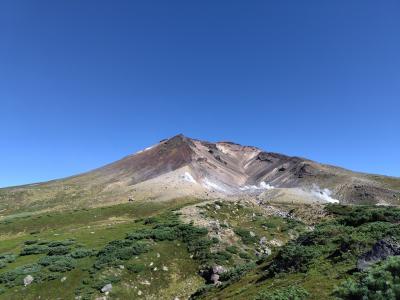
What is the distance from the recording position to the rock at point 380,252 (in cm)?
1727

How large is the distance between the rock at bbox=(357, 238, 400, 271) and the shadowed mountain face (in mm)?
85522

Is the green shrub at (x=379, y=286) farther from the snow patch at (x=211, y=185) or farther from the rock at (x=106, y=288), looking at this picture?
the snow patch at (x=211, y=185)

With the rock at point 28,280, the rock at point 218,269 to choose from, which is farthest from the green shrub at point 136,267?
the rock at point 28,280

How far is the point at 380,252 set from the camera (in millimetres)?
17516

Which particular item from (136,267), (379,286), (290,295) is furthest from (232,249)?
(379,286)

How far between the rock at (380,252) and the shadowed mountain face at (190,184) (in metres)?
85.5

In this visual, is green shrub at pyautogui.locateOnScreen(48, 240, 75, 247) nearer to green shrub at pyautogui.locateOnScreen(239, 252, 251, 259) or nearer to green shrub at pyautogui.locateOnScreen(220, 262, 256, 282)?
green shrub at pyautogui.locateOnScreen(239, 252, 251, 259)

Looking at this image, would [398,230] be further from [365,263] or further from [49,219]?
[49,219]

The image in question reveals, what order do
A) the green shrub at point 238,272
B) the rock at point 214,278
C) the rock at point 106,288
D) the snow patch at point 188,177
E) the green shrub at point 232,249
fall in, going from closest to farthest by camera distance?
the green shrub at point 238,272 → the rock at point 106,288 → the rock at point 214,278 → the green shrub at point 232,249 → the snow patch at point 188,177

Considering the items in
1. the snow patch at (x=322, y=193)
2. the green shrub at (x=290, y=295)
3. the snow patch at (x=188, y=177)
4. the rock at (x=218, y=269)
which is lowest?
the rock at (x=218, y=269)

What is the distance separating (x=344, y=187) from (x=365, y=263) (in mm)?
119599

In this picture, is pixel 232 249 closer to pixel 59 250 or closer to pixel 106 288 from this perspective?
pixel 106 288

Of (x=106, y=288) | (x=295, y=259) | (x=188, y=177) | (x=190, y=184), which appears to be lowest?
(x=106, y=288)

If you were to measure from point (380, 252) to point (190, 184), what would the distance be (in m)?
103
